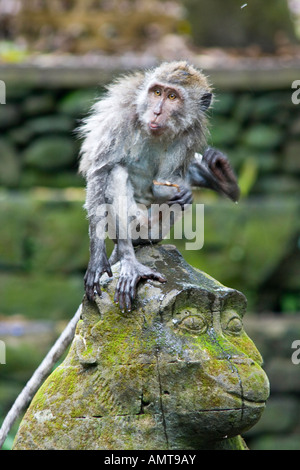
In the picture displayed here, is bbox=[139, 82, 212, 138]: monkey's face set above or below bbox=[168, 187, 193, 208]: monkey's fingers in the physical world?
above

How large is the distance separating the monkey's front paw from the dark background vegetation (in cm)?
450

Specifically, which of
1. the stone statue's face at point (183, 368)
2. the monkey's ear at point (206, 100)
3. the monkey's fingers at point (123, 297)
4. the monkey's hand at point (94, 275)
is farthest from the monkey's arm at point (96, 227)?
the monkey's ear at point (206, 100)

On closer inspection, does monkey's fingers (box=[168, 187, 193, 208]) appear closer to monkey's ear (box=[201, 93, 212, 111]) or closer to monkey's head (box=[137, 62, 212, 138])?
monkey's head (box=[137, 62, 212, 138])

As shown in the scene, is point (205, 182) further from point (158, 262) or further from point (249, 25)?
Answer: point (249, 25)

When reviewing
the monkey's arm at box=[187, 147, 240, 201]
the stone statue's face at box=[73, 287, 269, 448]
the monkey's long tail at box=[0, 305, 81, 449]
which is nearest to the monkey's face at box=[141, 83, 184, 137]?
the monkey's arm at box=[187, 147, 240, 201]

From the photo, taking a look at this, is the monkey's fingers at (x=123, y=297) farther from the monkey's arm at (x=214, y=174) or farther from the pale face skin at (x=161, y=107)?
the monkey's arm at (x=214, y=174)

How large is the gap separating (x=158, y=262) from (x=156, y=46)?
279 inches

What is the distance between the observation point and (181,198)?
5.23 meters

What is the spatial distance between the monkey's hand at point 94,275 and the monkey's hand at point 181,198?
78 centimetres

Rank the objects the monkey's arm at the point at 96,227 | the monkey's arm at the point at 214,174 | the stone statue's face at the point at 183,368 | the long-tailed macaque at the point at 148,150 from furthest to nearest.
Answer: the monkey's arm at the point at 214,174 < the long-tailed macaque at the point at 148,150 < the monkey's arm at the point at 96,227 < the stone statue's face at the point at 183,368

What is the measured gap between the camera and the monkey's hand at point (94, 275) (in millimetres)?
4266

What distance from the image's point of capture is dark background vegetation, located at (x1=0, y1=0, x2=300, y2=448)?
916cm

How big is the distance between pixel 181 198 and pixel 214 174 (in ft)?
1.58

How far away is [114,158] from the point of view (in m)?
5.16
